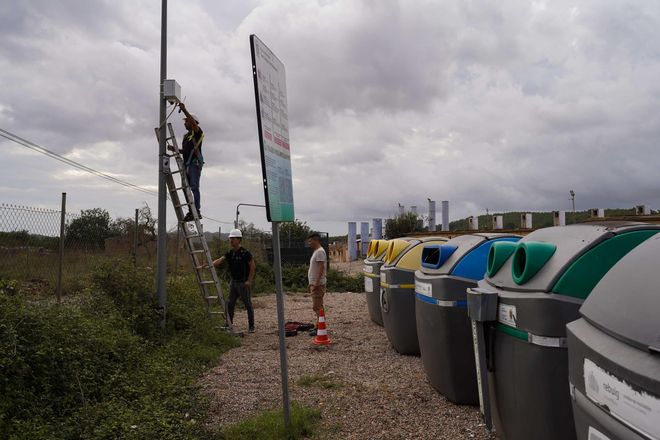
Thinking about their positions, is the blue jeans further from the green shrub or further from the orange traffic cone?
the orange traffic cone

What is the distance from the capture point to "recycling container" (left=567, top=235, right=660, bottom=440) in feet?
5.55

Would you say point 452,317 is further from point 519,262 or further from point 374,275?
point 374,275

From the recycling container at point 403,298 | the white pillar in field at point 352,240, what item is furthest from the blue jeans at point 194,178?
the white pillar in field at point 352,240

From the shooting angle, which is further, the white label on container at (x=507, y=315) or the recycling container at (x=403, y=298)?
the recycling container at (x=403, y=298)

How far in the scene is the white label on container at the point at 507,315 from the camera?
337cm

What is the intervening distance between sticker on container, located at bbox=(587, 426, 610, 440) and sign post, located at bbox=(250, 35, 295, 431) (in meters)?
2.75

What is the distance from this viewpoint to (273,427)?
4762 mm

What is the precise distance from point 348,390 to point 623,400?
14.4 feet

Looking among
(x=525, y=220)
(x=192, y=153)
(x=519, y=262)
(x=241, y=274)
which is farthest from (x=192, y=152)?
(x=525, y=220)

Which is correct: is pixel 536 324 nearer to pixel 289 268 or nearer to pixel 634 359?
pixel 634 359

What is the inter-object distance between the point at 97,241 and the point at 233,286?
2.57 m

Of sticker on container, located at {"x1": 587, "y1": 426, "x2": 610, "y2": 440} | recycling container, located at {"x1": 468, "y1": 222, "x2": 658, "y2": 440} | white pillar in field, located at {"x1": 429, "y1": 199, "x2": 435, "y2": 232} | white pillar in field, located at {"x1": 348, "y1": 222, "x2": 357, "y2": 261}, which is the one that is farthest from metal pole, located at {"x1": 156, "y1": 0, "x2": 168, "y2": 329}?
white pillar in field, located at {"x1": 348, "y1": 222, "x2": 357, "y2": 261}

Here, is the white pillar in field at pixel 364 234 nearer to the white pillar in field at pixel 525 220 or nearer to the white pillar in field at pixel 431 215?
the white pillar in field at pixel 431 215

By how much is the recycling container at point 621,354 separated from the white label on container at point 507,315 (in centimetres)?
105
